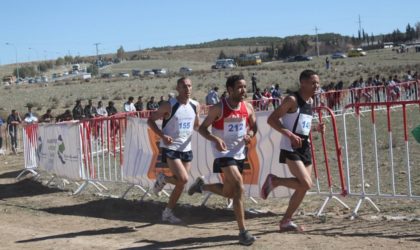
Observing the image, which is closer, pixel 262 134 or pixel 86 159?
pixel 262 134

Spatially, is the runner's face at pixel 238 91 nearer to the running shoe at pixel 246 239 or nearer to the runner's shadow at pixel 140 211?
the running shoe at pixel 246 239

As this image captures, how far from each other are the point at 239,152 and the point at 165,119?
1430 mm

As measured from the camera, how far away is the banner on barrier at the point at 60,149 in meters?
13.0

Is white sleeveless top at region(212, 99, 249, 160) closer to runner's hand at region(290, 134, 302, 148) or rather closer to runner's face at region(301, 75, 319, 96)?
runner's hand at region(290, 134, 302, 148)

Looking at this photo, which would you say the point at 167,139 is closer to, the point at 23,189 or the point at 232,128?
the point at 232,128

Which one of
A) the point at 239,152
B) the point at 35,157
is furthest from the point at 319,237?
the point at 35,157

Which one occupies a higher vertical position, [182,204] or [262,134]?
[262,134]

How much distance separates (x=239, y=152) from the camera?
24.7ft

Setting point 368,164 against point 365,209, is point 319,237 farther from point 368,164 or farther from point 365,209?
point 368,164

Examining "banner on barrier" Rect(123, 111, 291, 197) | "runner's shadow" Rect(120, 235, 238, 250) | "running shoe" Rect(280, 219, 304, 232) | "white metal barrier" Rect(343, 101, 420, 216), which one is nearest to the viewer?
A: "runner's shadow" Rect(120, 235, 238, 250)

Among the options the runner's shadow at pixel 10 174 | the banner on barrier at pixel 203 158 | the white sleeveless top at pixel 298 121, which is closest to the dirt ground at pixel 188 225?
the banner on barrier at pixel 203 158

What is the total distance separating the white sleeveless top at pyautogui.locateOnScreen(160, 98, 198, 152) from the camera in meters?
8.51

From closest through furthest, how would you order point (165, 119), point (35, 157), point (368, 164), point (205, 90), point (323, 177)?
point (165, 119) < point (323, 177) < point (368, 164) < point (35, 157) < point (205, 90)

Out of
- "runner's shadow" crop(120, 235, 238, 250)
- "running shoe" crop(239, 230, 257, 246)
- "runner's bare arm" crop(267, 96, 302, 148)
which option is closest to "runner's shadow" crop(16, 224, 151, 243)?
"runner's shadow" crop(120, 235, 238, 250)
